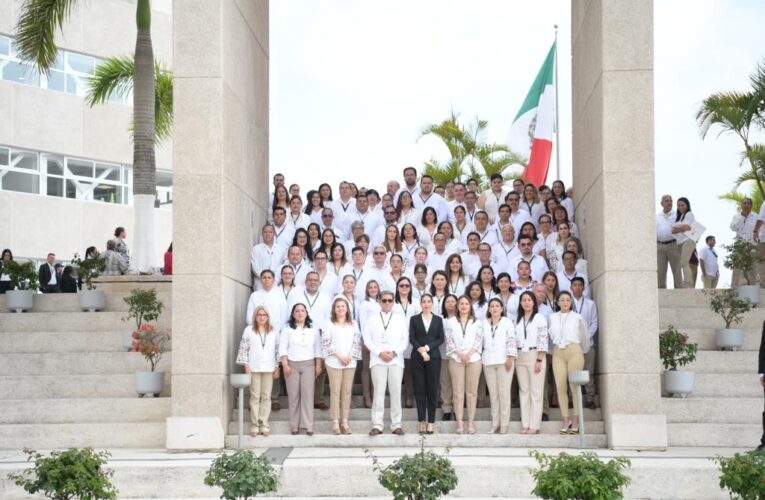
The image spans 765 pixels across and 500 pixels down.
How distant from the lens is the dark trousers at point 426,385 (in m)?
14.3

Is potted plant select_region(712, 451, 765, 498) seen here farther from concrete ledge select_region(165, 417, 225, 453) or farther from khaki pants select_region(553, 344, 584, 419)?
concrete ledge select_region(165, 417, 225, 453)

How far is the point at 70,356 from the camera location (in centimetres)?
1612

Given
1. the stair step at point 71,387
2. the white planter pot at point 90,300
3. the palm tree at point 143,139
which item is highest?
the palm tree at point 143,139

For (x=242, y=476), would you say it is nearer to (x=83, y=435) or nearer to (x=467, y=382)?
(x=467, y=382)

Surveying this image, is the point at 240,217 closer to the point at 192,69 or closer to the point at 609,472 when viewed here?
the point at 192,69

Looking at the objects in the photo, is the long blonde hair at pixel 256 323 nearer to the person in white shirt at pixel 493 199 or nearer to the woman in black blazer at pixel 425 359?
the woman in black blazer at pixel 425 359

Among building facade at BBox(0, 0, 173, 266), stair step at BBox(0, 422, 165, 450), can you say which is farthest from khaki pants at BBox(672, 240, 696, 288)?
building facade at BBox(0, 0, 173, 266)

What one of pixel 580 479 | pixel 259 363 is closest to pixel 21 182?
pixel 259 363

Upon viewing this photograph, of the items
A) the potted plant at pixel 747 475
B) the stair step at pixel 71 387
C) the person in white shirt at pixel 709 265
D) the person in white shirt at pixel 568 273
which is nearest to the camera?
the potted plant at pixel 747 475

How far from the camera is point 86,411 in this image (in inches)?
585

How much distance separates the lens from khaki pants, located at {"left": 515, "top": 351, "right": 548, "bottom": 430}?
14297 mm

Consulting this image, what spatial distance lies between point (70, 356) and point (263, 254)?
125 inches

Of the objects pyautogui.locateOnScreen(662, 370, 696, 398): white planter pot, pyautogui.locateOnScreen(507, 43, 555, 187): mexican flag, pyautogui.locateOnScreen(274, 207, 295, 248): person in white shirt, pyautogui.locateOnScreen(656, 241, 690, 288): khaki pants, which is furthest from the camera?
pyautogui.locateOnScreen(507, 43, 555, 187): mexican flag

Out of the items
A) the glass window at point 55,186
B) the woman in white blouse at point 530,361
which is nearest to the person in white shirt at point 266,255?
the woman in white blouse at point 530,361
